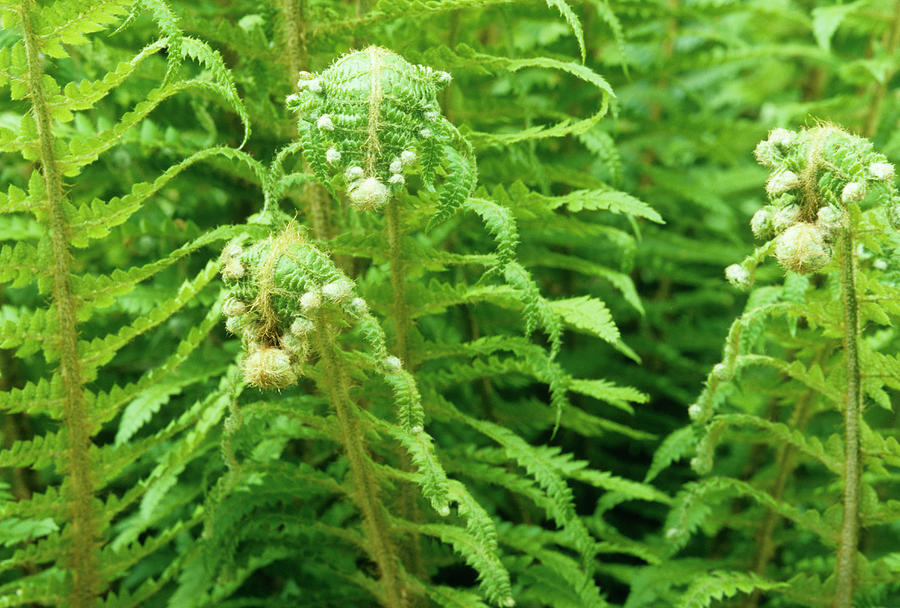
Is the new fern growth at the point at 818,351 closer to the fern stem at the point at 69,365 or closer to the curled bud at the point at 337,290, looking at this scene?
the curled bud at the point at 337,290

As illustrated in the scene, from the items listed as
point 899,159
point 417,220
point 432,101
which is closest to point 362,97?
point 432,101

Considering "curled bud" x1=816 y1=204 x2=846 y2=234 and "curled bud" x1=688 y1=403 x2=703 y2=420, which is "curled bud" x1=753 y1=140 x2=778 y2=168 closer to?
"curled bud" x1=816 y1=204 x2=846 y2=234

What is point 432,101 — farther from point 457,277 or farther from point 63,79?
point 63,79

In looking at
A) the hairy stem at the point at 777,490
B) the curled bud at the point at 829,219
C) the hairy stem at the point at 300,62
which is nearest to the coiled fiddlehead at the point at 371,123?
the hairy stem at the point at 300,62

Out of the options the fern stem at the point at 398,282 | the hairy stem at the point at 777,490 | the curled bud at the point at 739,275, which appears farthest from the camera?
the hairy stem at the point at 777,490

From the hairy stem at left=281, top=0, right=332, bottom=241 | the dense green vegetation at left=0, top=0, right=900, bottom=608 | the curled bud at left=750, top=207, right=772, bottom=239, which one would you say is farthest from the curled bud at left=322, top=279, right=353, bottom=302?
the curled bud at left=750, top=207, right=772, bottom=239

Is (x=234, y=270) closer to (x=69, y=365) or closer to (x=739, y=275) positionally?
(x=69, y=365)

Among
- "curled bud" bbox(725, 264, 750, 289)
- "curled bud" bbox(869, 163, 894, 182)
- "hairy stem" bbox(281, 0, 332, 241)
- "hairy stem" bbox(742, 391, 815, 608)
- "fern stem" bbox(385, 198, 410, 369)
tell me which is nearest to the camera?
"curled bud" bbox(869, 163, 894, 182)
